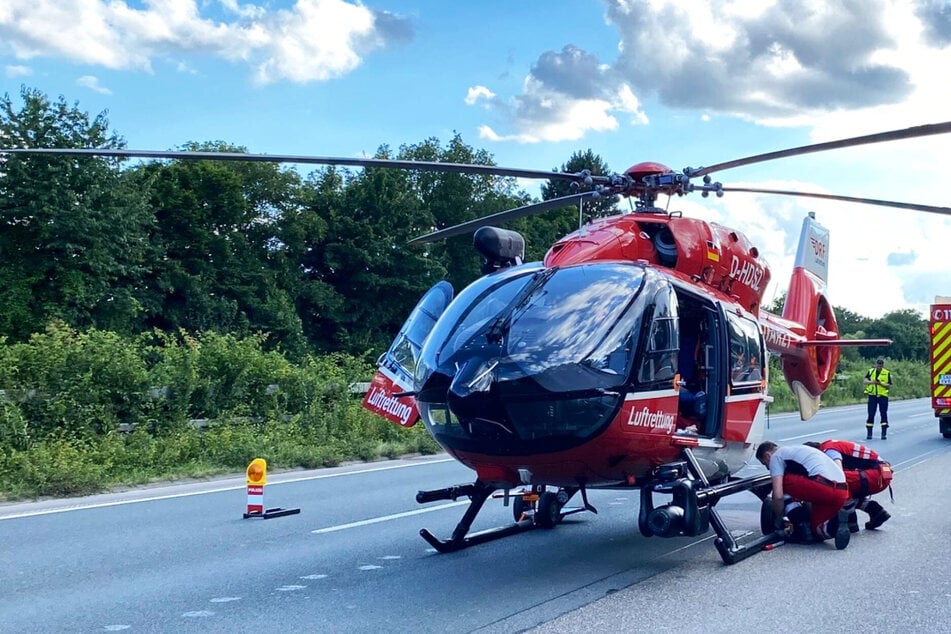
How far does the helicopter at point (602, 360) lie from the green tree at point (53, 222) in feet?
90.9

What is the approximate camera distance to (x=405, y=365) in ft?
27.0

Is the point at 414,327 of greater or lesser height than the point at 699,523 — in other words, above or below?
above

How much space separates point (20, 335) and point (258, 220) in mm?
18742

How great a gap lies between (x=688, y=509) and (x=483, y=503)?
2409mm

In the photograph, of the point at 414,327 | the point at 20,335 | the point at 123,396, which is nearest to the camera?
the point at 414,327

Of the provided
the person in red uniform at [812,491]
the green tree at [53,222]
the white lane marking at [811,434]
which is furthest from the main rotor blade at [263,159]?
the green tree at [53,222]

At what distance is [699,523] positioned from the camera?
6.88 meters

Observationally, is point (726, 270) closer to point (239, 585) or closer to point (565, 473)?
point (565, 473)

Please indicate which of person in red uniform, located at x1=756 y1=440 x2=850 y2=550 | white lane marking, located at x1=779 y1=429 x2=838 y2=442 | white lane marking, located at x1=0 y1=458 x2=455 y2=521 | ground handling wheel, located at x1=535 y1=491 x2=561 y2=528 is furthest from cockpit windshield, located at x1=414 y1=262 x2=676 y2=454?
white lane marking, located at x1=779 y1=429 x2=838 y2=442

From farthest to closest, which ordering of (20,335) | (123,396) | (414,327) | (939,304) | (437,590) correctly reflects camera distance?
(20,335)
(939,304)
(123,396)
(414,327)
(437,590)

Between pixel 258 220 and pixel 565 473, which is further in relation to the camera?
pixel 258 220

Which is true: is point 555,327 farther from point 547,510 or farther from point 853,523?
point 853,523

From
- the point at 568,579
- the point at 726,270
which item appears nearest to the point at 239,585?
the point at 568,579

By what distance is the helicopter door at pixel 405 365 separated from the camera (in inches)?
318
